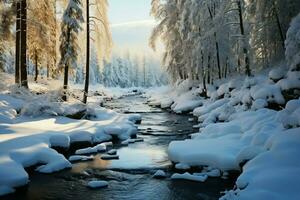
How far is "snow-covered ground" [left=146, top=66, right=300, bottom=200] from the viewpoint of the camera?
352 inches

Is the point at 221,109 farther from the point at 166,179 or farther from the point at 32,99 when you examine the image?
the point at 166,179

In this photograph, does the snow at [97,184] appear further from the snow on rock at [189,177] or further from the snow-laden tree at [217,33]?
the snow-laden tree at [217,33]

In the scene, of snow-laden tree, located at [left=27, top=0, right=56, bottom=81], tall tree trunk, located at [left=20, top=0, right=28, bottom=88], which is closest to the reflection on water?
tall tree trunk, located at [left=20, top=0, right=28, bottom=88]

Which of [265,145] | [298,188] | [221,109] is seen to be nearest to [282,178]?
[298,188]

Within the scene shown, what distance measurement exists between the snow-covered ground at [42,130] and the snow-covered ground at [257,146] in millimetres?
4162

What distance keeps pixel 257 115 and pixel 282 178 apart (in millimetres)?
9455

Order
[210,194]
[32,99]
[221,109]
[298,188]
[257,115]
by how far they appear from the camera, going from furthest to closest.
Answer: [221,109] < [32,99] < [257,115] < [210,194] < [298,188]

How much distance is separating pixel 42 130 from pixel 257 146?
829 centimetres

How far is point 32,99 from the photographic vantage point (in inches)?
770

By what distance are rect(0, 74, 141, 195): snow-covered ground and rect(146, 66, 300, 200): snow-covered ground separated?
416cm

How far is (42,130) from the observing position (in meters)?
15.6

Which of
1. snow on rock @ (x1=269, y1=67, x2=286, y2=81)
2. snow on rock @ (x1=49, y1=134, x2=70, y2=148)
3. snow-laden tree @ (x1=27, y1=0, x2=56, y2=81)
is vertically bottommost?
snow on rock @ (x1=49, y1=134, x2=70, y2=148)

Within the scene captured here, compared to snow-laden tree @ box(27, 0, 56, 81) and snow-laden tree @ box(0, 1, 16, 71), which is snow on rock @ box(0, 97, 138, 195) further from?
snow-laden tree @ box(0, 1, 16, 71)

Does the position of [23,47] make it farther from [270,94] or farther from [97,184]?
[270,94]
